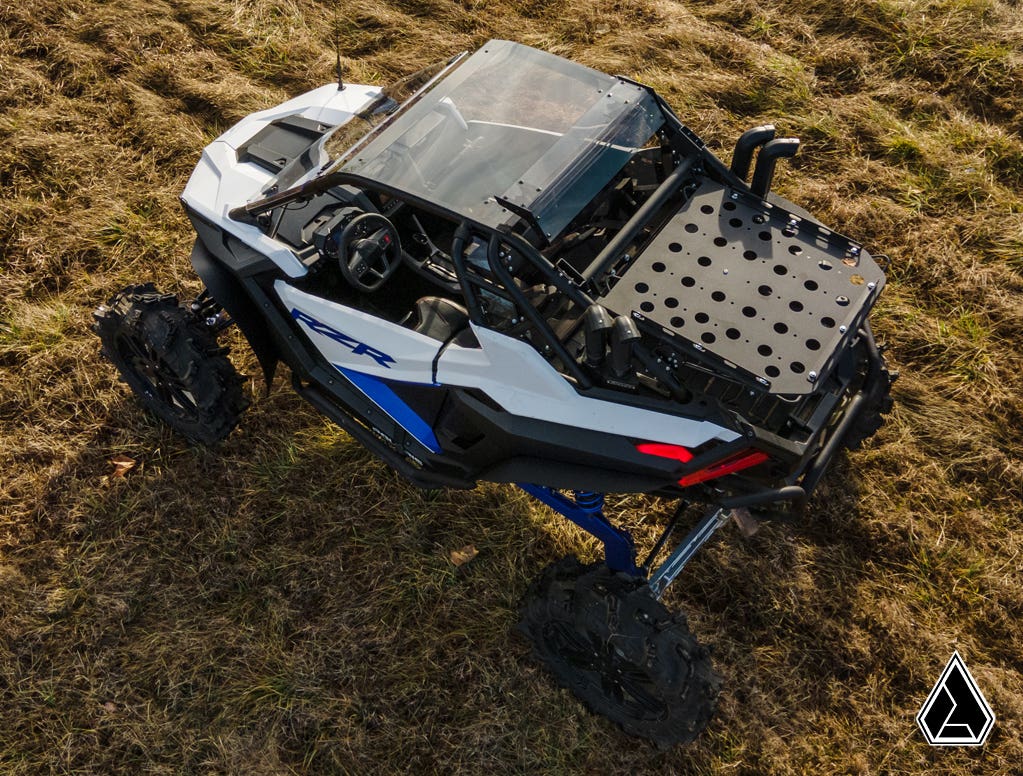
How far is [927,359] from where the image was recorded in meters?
5.20

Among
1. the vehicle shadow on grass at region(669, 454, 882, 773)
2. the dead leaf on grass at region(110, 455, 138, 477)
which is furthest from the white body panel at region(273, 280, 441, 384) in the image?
the vehicle shadow on grass at region(669, 454, 882, 773)

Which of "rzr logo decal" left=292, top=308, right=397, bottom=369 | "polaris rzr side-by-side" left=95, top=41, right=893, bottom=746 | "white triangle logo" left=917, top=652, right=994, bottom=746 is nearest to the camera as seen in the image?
"polaris rzr side-by-side" left=95, top=41, right=893, bottom=746

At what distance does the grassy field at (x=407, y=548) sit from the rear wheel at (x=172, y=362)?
0.84 feet

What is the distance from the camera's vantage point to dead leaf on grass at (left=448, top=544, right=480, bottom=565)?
4402 millimetres

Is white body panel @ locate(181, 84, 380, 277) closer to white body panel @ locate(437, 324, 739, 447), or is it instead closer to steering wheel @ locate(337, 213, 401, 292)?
steering wheel @ locate(337, 213, 401, 292)

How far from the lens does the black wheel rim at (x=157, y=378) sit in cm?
445

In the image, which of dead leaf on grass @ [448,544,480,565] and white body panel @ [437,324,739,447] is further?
dead leaf on grass @ [448,544,480,565]

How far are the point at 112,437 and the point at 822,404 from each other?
3.87 meters

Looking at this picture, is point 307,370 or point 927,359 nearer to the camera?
point 307,370

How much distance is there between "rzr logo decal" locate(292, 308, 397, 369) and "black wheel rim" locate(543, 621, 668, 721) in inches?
55.5

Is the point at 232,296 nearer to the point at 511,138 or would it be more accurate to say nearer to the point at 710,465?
the point at 511,138

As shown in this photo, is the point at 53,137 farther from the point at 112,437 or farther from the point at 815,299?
the point at 815,299

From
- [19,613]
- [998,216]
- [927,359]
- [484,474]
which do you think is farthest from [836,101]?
[19,613]

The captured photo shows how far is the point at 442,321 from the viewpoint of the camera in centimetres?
369
